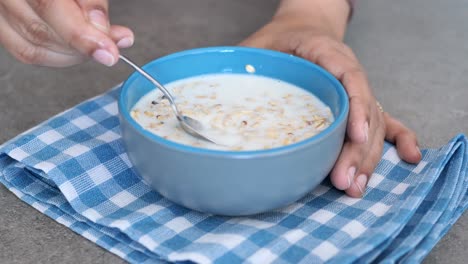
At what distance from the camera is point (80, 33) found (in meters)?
0.82

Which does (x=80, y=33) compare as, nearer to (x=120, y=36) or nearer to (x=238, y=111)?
(x=120, y=36)

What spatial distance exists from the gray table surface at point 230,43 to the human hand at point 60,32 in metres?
0.18

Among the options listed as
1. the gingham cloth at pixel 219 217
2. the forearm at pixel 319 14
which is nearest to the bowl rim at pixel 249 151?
the gingham cloth at pixel 219 217

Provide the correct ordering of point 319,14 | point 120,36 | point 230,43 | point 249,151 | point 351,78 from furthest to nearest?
point 230,43
point 319,14
point 351,78
point 120,36
point 249,151

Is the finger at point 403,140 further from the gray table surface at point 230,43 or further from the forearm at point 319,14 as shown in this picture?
the forearm at point 319,14

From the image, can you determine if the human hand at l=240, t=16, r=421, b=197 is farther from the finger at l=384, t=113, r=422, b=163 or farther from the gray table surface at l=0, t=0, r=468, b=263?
the gray table surface at l=0, t=0, r=468, b=263

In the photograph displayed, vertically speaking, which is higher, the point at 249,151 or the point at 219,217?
the point at 249,151

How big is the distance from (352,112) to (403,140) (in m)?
0.13

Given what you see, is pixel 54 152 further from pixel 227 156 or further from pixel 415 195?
pixel 415 195

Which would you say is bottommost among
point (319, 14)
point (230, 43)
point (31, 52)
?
point (230, 43)

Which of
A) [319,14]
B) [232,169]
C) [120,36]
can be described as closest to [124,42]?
[120,36]

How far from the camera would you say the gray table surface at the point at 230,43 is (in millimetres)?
882

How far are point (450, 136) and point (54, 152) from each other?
0.63m

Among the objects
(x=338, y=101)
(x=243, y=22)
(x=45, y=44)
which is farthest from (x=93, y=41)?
(x=243, y=22)
